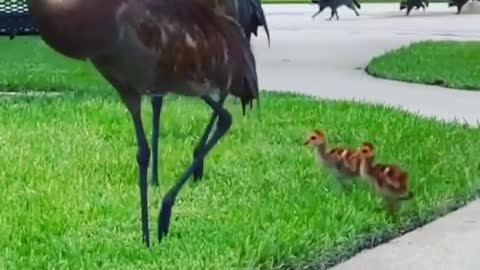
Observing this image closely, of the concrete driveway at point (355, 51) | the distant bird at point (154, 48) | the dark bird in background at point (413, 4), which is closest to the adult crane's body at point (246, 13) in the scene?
the distant bird at point (154, 48)

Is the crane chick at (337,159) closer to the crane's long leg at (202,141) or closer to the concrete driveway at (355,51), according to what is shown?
the crane's long leg at (202,141)

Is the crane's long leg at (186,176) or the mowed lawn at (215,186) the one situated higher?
the crane's long leg at (186,176)

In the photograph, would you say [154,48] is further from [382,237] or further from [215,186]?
[215,186]

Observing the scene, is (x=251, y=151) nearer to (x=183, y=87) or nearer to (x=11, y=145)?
(x=11, y=145)

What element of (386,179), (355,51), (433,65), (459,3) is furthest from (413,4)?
(386,179)

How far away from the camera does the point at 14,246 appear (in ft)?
16.9

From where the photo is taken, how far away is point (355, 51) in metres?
15.4

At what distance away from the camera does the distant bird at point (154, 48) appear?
14.4ft

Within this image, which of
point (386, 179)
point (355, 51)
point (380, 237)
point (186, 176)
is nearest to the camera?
point (186, 176)

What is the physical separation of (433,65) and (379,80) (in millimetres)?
873

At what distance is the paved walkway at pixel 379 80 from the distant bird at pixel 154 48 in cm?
85

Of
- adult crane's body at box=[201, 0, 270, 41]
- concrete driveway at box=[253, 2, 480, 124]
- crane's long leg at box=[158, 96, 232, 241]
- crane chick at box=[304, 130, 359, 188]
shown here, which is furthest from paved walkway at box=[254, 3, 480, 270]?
adult crane's body at box=[201, 0, 270, 41]

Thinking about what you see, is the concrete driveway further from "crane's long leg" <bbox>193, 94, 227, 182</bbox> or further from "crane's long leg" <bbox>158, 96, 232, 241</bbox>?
"crane's long leg" <bbox>158, 96, 232, 241</bbox>

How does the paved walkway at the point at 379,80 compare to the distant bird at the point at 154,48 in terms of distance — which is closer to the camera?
the distant bird at the point at 154,48
